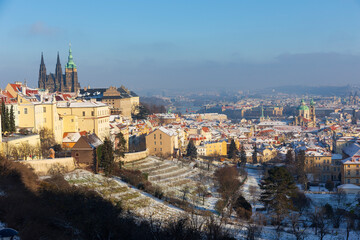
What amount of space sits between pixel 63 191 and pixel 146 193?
5.63 metres

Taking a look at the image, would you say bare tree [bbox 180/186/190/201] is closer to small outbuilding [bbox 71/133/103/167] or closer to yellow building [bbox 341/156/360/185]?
small outbuilding [bbox 71/133/103/167]

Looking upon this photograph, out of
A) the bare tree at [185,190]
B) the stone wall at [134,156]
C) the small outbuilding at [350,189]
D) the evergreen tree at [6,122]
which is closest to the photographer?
the evergreen tree at [6,122]

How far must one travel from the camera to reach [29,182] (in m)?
17.9

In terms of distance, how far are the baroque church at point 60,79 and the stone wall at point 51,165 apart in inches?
2049

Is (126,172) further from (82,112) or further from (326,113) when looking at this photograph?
(326,113)

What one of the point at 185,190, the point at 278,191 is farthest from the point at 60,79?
the point at 278,191

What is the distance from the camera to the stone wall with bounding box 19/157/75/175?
2055 cm

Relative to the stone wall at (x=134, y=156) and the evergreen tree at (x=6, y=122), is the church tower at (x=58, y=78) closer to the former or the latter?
the stone wall at (x=134, y=156)

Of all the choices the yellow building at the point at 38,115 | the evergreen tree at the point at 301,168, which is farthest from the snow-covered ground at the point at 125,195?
the evergreen tree at the point at 301,168

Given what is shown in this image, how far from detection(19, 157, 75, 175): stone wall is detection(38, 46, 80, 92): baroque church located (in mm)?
52051

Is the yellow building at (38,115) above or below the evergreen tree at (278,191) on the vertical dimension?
above

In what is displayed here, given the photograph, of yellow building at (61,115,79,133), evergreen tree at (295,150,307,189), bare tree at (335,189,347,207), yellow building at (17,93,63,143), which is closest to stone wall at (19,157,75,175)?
yellow building at (17,93,63,143)

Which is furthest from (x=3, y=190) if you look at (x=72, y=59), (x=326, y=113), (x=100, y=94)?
(x=326, y=113)

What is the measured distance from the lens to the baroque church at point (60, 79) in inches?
2879
